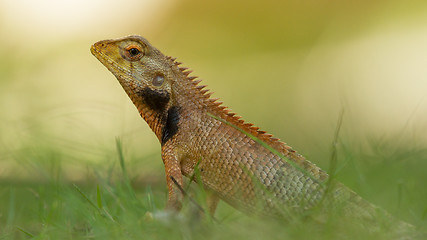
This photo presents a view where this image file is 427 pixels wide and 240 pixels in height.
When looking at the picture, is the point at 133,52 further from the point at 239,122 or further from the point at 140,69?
the point at 239,122

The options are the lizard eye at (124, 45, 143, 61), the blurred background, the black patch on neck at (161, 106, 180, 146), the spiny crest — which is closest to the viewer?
the spiny crest

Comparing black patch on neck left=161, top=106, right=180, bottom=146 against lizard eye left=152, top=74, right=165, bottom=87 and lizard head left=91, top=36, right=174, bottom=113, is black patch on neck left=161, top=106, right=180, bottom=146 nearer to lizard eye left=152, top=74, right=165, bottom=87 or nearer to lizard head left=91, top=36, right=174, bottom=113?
lizard head left=91, top=36, right=174, bottom=113

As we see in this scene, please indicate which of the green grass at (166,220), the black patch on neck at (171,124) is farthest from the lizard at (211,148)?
the green grass at (166,220)

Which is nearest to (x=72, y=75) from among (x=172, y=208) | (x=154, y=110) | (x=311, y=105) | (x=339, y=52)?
(x=311, y=105)

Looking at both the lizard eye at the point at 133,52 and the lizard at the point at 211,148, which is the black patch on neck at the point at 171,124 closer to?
the lizard at the point at 211,148

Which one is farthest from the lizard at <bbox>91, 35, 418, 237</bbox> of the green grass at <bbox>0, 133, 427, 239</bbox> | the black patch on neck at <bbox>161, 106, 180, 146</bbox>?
the green grass at <bbox>0, 133, 427, 239</bbox>

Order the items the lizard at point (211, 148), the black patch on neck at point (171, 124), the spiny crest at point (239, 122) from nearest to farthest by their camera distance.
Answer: the lizard at point (211, 148) → the spiny crest at point (239, 122) → the black patch on neck at point (171, 124)
